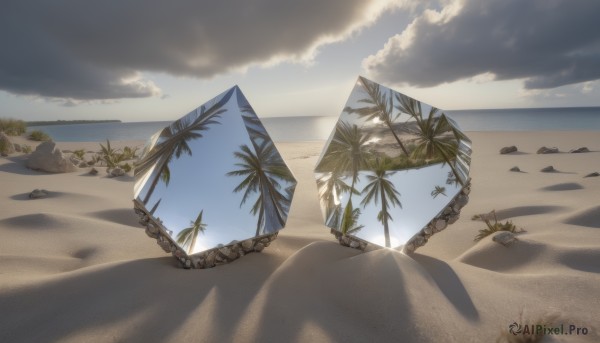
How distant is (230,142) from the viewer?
79.8 inches

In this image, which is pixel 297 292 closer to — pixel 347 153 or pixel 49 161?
pixel 347 153

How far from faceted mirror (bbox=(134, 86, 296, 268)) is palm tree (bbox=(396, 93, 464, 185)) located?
0.95 metres

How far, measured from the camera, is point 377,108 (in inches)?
92.8

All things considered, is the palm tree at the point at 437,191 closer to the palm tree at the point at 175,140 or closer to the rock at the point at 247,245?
the rock at the point at 247,245

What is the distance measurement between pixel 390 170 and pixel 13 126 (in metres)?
16.3

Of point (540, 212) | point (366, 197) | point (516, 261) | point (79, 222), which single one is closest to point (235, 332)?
point (366, 197)

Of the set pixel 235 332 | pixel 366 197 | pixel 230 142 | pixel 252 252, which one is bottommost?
pixel 235 332

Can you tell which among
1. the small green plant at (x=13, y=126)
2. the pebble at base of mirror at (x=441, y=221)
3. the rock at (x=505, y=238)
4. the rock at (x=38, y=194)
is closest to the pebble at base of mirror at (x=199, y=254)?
the pebble at base of mirror at (x=441, y=221)

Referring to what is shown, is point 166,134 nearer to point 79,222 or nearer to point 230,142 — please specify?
point 230,142

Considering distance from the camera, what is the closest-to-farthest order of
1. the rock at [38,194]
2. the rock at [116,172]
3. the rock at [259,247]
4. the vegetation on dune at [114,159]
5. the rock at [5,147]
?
the rock at [259,247] < the rock at [38,194] < the rock at [116,172] < the vegetation on dune at [114,159] < the rock at [5,147]

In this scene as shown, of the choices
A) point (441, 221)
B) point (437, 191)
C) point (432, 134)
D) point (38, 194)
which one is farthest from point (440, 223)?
point (38, 194)

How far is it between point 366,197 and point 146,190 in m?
1.39

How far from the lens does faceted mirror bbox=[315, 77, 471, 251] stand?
197 cm

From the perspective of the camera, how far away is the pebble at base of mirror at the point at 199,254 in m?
1.76
